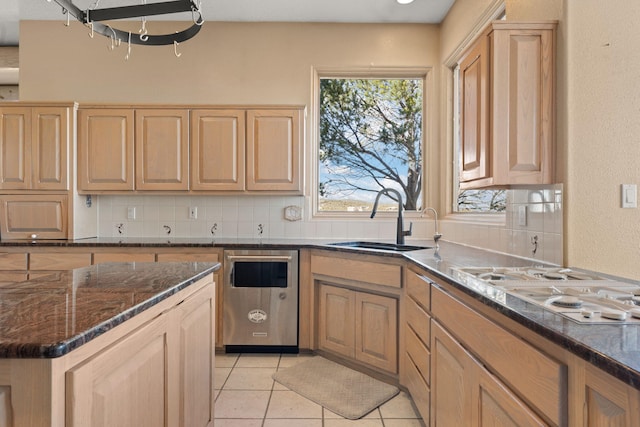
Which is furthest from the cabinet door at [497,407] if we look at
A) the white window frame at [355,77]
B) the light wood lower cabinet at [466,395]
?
the white window frame at [355,77]

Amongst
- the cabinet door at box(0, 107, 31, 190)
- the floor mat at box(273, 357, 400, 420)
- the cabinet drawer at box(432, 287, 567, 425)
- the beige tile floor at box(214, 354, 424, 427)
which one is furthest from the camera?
the cabinet door at box(0, 107, 31, 190)

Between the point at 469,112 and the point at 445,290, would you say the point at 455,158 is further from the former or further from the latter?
the point at 445,290

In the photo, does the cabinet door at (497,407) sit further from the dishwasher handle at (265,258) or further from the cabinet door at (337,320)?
the dishwasher handle at (265,258)

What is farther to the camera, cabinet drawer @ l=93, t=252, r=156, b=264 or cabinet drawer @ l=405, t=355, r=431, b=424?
cabinet drawer @ l=93, t=252, r=156, b=264

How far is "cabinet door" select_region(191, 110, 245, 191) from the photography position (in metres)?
3.30

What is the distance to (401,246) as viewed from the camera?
306 cm

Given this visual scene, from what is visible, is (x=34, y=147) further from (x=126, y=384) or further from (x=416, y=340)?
(x=416, y=340)

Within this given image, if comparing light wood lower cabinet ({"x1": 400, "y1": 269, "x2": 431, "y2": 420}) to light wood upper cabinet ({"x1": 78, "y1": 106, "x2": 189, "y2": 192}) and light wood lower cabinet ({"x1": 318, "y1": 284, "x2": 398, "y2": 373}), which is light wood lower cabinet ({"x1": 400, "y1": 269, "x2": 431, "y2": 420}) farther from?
light wood upper cabinet ({"x1": 78, "y1": 106, "x2": 189, "y2": 192})

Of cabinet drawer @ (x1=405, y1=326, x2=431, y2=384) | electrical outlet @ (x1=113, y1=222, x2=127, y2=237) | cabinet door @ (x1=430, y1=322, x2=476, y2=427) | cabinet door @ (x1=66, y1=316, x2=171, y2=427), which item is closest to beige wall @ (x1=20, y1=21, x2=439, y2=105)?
electrical outlet @ (x1=113, y1=222, x2=127, y2=237)

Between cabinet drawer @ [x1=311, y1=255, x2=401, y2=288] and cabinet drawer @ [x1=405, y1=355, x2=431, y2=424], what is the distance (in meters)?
0.49

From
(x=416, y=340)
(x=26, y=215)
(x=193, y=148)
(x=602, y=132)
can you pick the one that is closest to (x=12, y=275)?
(x=26, y=215)

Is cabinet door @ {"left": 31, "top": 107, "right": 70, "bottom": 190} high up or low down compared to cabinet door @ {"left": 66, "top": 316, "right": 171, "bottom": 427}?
up

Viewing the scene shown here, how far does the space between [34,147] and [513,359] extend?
12.5 feet

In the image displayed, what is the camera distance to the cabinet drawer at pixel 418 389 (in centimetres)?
193
